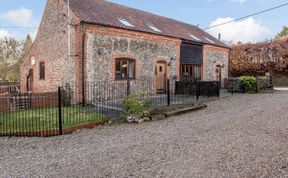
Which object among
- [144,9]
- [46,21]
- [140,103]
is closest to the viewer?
[140,103]

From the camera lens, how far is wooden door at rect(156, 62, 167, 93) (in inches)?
664

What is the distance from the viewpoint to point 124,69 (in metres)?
14.8

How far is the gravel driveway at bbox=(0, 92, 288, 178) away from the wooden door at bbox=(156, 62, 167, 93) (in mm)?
8338

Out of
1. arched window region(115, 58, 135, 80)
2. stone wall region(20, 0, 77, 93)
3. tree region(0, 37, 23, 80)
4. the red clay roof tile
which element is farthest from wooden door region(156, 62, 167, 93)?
tree region(0, 37, 23, 80)

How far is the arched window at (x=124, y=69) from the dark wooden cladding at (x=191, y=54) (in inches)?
190

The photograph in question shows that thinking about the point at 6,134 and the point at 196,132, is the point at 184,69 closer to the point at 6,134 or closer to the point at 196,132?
the point at 196,132

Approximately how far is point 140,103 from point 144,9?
13.7 m

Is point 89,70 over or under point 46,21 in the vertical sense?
under

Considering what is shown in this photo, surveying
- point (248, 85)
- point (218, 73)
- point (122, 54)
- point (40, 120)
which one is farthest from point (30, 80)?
point (248, 85)

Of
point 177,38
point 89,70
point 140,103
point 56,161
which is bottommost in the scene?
point 56,161

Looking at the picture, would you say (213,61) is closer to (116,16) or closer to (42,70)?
(116,16)

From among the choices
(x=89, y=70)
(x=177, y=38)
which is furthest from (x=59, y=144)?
(x=177, y=38)

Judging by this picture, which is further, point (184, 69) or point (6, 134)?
point (184, 69)

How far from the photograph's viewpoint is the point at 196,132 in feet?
23.9
